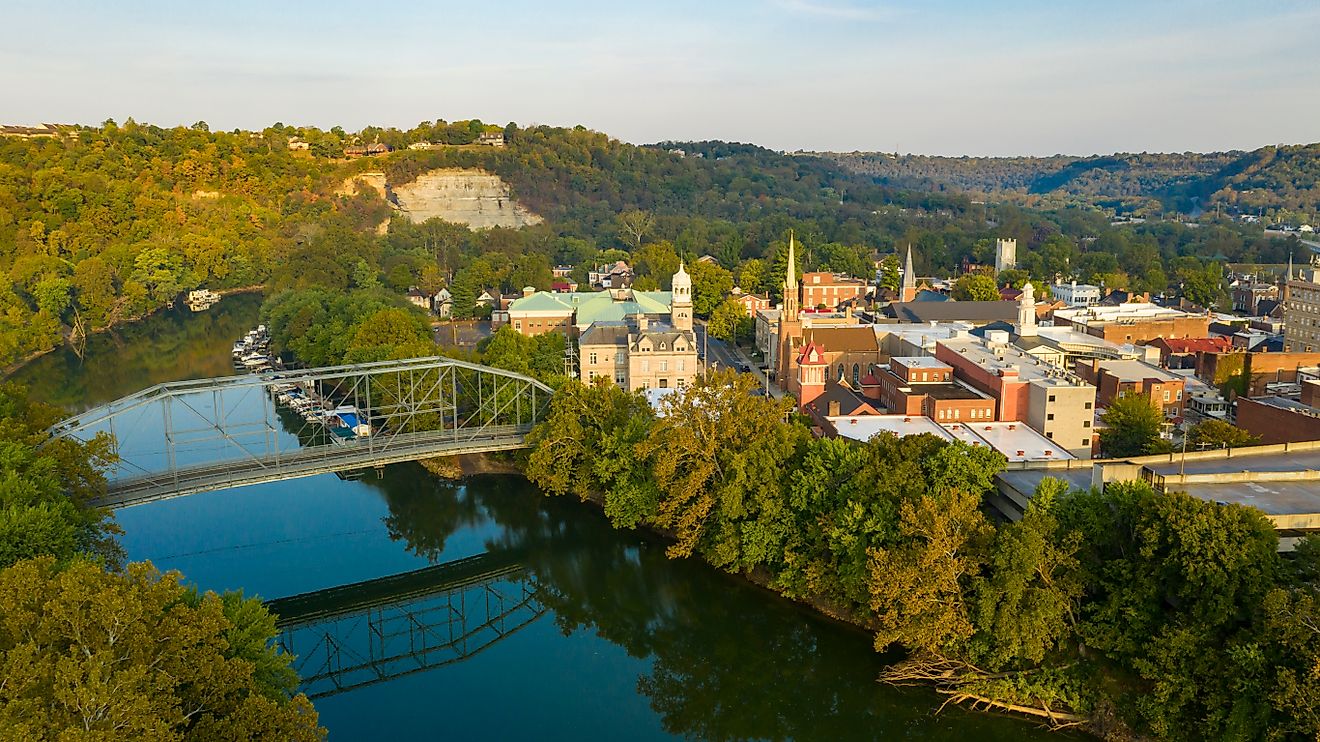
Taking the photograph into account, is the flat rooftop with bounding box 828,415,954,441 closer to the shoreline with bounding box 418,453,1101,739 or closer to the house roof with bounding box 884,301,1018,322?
the shoreline with bounding box 418,453,1101,739

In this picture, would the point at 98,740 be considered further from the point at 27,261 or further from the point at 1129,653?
the point at 27,261

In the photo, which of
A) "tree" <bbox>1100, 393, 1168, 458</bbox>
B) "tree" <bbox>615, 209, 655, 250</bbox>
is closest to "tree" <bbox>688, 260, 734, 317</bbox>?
"tree" <bbox>615, 209, 655, 250</bbox>

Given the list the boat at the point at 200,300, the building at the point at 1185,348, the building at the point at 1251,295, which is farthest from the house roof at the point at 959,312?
the boat at the point at 200,300

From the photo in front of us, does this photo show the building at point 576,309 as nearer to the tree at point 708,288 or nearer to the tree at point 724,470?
the tree at point 708,288

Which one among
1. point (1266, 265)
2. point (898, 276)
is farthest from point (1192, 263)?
point (898, 276)

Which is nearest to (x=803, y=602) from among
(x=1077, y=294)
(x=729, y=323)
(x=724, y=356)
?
(x=724, y=356)
